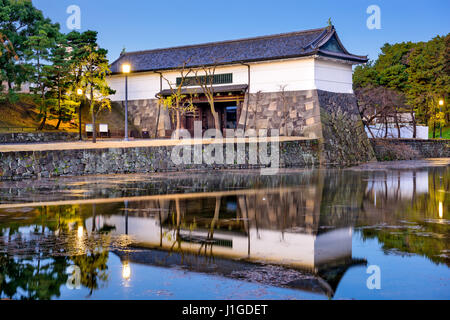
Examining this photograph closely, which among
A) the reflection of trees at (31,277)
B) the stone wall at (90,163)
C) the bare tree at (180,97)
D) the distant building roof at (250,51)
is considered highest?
the distant building roof at (250,51)

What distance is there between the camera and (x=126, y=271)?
757cm

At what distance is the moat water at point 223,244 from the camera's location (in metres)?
6.87

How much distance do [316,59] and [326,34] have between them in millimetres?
2201

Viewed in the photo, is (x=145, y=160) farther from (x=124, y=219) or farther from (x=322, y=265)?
(x=322, y=265)

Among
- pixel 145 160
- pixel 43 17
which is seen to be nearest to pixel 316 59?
pixel 145 160

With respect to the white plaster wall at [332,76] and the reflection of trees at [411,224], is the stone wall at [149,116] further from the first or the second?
the reflection of trees at [411,224]

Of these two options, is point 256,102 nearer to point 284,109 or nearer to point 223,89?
point 284,109

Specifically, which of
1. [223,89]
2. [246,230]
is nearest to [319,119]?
[223,89]

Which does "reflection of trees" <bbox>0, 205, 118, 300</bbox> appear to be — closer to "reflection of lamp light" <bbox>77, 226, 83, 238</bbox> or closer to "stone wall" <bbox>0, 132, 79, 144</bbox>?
"reflection of lamp light" <bbox>77, 226, 83, 238</bbox>

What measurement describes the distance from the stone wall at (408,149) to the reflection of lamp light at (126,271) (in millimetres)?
35965

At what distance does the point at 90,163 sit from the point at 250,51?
2128 cm

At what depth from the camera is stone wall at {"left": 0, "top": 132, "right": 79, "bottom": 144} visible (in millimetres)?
36062

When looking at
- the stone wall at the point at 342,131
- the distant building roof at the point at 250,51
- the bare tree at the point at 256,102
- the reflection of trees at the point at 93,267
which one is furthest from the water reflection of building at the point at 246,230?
the bare tree at the point at 256,102

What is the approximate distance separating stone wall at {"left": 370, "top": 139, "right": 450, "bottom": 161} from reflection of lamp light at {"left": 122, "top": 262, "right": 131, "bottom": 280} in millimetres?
35965
